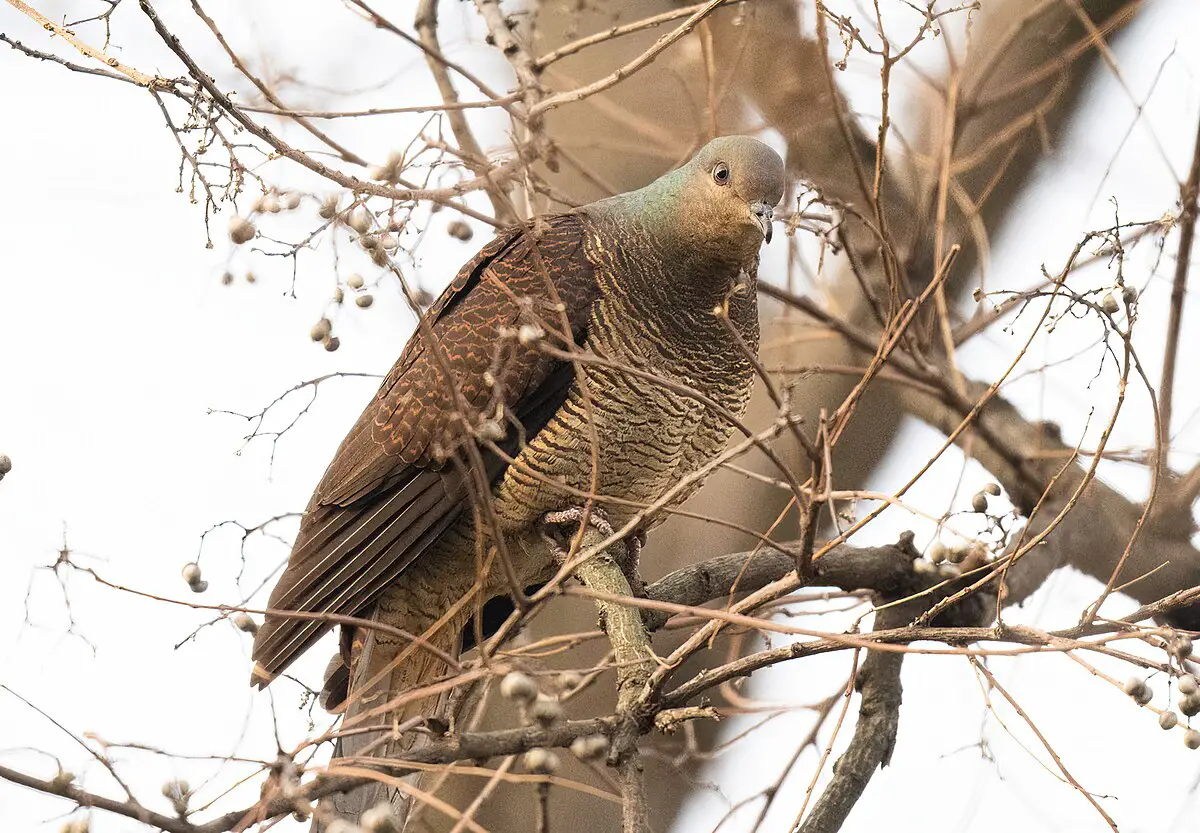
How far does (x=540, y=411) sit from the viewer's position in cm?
369

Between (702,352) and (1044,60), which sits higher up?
(1044,60)

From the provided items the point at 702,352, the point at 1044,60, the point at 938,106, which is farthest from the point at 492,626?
the point at 1044,60

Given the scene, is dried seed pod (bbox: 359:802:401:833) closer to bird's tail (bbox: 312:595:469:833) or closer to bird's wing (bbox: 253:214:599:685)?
bird's tail (bbox: 312:595:469:833)

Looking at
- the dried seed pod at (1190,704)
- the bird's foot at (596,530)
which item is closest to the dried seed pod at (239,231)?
the bird's foot at (596,530)

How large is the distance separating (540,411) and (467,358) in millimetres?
275

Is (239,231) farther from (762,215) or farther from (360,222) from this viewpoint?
(762,215)

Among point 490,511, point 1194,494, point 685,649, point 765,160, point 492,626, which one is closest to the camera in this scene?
point 490,511

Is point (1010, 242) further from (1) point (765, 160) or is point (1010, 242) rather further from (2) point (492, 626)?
(2) point (492, 626)

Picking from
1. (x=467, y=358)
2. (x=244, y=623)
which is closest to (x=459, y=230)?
(x=467, y=358)

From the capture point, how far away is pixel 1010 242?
15.2 ft

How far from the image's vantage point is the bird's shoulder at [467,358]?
365 centimetres

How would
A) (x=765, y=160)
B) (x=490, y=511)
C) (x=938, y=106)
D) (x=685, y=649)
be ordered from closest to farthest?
1. (x=490, y=511)
2. (x=685, y=649)
3. (x=765, y=160)
4. (x=938, y=106)

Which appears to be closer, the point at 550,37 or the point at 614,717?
the point at 614,717

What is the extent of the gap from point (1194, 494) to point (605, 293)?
1.99 metres
